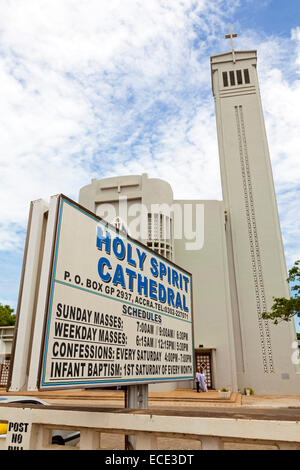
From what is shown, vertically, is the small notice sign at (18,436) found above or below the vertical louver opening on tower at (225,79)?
below

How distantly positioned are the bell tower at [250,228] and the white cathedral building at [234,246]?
0.25 ft

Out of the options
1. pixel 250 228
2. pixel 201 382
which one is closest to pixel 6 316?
pixel 201 382

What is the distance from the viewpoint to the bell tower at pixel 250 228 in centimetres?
2538

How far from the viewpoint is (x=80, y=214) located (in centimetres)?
380

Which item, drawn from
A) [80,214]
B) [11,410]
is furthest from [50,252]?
[11,410]

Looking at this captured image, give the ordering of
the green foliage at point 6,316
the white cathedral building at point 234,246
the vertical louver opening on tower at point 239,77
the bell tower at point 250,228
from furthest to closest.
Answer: the green foliage at point 6,316 < the vertical louver opening on tower at point 239,77 < the bell tower at point 250,228 < the white cathedral building at point 234,246

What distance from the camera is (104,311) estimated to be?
389cm

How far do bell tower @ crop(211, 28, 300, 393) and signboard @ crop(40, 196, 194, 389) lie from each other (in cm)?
2264

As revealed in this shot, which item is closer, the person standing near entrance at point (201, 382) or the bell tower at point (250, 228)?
the person standing near entrance at point (201, 382)

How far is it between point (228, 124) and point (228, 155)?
11.1ft

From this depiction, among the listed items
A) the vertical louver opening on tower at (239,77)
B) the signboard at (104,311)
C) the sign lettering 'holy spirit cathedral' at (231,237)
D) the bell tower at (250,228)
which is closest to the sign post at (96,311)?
the signboard at (104,311)

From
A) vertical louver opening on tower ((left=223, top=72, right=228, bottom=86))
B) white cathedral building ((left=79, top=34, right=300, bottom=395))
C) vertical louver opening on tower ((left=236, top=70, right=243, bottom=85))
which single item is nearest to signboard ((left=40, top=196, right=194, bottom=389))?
Answer: white cathedral building ((left=79, top=34, right=300, bottom=395))

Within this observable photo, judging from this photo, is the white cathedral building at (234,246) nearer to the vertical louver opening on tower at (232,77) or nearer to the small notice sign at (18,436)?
the vertical louver opening on tower at (232,77)

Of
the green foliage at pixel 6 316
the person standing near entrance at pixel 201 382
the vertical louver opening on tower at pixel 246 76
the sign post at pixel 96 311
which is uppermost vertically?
the vertical louver opening on tower at pixel 246 76
